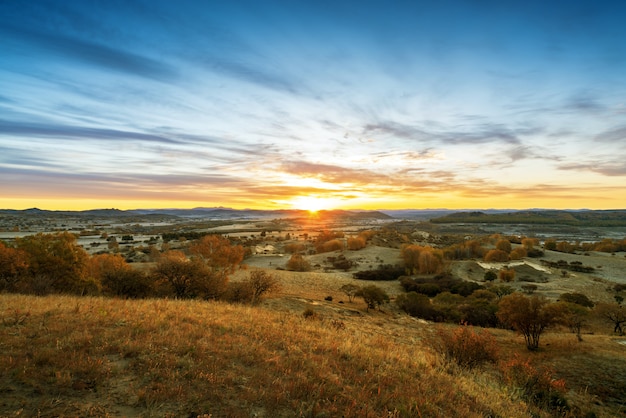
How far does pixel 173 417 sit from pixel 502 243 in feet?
275

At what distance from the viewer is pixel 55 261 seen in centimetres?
2091

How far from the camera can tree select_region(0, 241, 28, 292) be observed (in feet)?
60.9

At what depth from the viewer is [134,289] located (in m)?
20.3

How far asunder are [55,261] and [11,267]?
7.64 feet

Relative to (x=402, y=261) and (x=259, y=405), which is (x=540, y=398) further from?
(x=402, y=261)

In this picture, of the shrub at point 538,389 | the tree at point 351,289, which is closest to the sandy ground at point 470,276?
the tree at point 351,289

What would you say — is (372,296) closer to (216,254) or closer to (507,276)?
(216,254)

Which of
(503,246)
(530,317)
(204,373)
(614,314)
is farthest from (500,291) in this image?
(204,373)

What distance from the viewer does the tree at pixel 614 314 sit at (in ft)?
81.5

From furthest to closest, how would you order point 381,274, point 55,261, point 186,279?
point 381,274, point 186,279, point 55,261

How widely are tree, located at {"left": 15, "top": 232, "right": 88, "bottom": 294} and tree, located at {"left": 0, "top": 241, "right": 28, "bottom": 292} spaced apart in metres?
0.66

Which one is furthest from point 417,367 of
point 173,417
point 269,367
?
point 173,417

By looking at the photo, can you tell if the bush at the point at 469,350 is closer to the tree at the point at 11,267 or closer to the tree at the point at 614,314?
the tree at the point at 614,314

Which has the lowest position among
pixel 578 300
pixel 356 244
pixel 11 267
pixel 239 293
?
pixel 578 300
